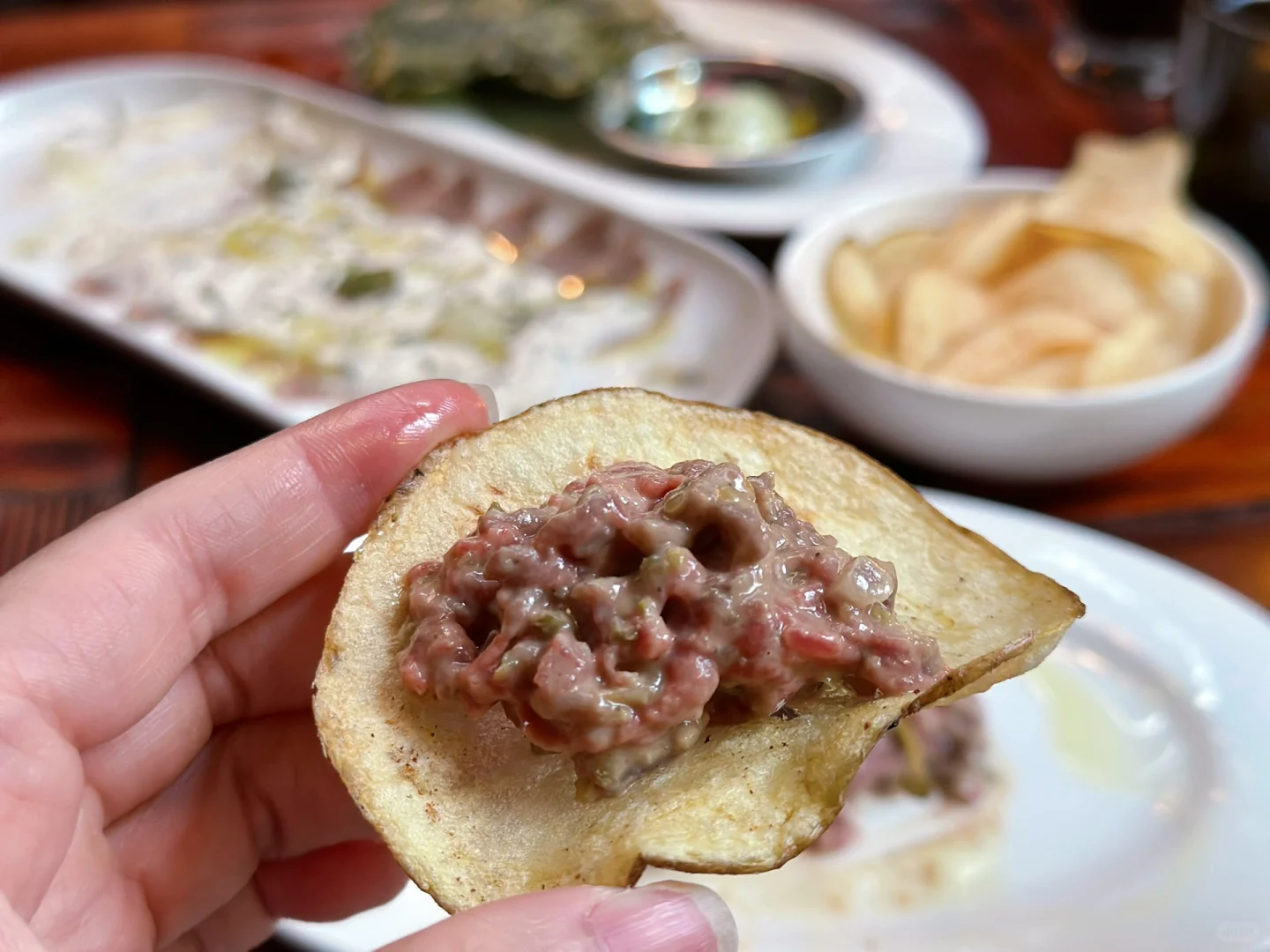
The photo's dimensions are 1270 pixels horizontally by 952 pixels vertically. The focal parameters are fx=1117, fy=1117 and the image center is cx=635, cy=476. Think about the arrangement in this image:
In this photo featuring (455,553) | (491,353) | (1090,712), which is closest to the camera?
(455,553)

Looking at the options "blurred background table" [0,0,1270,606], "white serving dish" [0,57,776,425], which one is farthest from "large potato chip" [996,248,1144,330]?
"white serving dish" [0,57,776,425]

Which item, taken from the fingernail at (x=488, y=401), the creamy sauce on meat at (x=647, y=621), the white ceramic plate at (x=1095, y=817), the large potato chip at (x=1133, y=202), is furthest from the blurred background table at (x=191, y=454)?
the creamy sauce on meat at (x=647, y=621)

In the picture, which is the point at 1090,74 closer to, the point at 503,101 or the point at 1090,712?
the point at 503,101

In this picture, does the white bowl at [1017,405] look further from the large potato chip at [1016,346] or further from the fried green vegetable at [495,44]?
the fried green vegetable at [495,44]

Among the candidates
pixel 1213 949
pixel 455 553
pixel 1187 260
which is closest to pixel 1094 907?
pixel 1213 949

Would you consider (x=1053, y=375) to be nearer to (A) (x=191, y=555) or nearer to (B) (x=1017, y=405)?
(B) (x=1017, y=405)

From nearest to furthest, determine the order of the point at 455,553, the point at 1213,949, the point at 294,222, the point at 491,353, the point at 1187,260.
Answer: the point at 455,553 → the point at 1213,949 → the point at 1187,260 → the point at 491,353 → the point at 294,222

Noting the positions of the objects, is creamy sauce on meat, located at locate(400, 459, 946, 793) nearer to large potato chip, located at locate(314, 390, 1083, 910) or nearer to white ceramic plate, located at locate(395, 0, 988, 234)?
large potato chip, located at locate(314, 390, 1083, 910)
